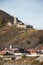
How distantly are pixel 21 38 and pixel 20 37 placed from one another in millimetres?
2421

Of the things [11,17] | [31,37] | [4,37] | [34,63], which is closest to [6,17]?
[11,17]

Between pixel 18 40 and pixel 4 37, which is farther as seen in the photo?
pixel 4 37

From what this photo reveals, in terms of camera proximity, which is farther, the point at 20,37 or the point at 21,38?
the point at 20,37

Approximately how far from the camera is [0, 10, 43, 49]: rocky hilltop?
125 m

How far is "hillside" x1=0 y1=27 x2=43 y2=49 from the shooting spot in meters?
125

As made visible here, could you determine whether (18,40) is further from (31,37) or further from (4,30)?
(4,30)

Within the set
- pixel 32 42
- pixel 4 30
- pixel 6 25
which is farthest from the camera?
pixel 6 25

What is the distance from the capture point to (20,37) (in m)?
137

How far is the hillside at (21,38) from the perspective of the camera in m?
125

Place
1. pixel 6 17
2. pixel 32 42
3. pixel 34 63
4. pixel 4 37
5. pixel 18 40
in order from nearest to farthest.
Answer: pixel 34 63, pixel 32 42, pixel 18 40, pixel 4 37, pixel 6 17

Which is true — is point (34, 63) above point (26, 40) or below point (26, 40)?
above

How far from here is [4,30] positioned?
6043 inches

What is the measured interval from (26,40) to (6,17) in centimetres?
5359

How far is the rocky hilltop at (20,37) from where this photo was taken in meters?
125
